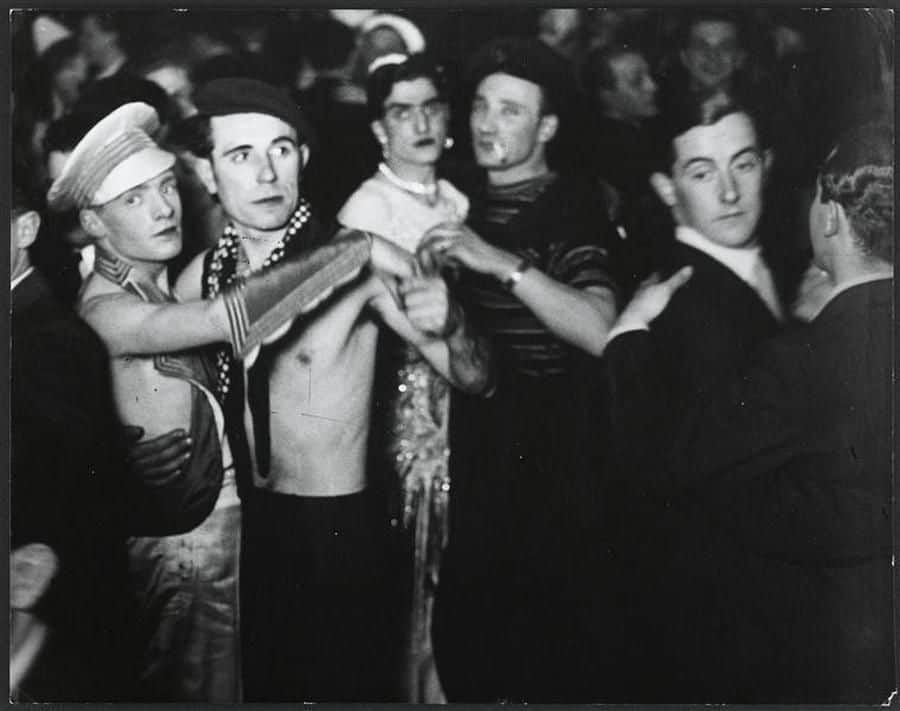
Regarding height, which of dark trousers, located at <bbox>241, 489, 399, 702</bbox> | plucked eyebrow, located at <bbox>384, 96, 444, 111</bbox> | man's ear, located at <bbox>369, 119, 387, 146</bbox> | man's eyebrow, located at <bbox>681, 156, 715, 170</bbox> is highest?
plucked eyebrow, located at <bbox>384, 96, 444, 111</bbox>

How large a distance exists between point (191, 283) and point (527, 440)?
0.78 meters

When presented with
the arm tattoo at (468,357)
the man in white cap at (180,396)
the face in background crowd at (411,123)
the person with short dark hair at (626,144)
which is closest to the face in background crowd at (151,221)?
the man in white cap at (180,396)

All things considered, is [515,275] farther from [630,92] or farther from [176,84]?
[176,84]

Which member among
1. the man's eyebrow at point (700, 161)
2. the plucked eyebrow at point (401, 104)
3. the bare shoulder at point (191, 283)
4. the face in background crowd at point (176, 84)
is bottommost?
the bare shoulder at point (191, 283)

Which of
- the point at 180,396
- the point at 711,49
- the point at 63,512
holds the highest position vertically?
the point at 711,49

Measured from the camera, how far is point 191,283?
223 centimetres

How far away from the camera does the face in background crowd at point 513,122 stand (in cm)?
222

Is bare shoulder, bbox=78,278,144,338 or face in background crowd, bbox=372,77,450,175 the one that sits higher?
face in background crowd, bbox=372,77,450,175

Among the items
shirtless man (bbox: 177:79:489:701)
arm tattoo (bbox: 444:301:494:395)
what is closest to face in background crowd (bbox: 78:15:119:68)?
shirtless man (bbox: 177:79:489:701)

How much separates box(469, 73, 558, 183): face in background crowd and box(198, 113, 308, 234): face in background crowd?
387 mm

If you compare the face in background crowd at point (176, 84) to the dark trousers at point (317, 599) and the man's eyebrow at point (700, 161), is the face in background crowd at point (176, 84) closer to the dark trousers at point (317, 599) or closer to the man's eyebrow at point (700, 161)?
the dark trousers at point (317, 599)

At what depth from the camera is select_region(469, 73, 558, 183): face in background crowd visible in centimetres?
222

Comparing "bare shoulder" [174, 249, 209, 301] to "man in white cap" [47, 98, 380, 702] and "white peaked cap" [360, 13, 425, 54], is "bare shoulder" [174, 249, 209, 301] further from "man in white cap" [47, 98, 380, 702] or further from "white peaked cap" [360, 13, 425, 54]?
"white peaked cap" [360, 13, 425, 54]

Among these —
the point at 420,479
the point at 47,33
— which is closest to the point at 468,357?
the point at 420,479
